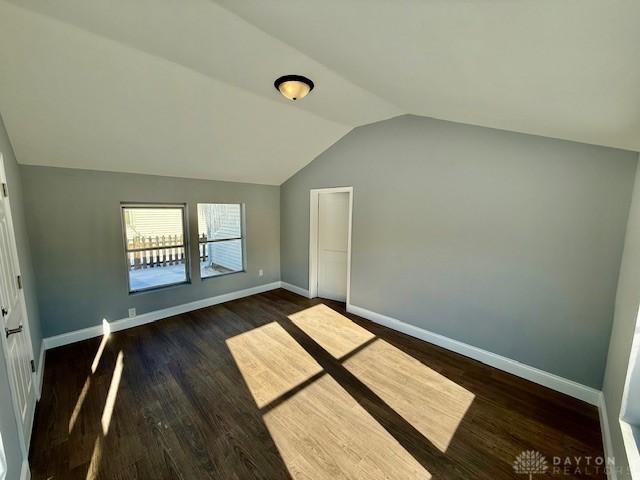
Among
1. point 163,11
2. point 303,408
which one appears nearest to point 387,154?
point 163,11

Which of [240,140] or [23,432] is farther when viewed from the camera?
[240,140]

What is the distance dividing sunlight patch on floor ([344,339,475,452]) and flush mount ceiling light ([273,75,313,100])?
2.64 metres

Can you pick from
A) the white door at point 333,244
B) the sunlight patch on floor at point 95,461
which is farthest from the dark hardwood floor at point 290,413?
the white door at point 333,244

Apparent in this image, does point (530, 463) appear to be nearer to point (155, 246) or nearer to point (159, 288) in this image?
point (159, 288)

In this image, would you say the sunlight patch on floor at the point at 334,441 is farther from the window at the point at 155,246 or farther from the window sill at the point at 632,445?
the window at the point at 155,246

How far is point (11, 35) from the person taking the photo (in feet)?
4.98

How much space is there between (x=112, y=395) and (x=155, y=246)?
2.06 meters

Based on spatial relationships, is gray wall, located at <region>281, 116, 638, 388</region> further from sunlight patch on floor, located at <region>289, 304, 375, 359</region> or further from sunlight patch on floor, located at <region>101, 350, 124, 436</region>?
sunlight patch on floor, located at <region>101, 350, 124, 436</region>

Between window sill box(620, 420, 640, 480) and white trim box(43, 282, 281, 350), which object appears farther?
white trim box(43, 282, 281, 350)

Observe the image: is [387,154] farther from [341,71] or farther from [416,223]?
Answer: [341,71]

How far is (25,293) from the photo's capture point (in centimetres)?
221

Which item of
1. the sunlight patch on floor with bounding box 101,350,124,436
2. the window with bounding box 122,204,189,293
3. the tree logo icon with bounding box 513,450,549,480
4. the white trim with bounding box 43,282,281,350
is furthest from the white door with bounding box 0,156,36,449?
the tree logo icon with bounding box 513,450,549,480

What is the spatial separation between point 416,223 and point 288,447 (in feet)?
8.44

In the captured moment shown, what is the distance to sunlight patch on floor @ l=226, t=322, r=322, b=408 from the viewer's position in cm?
236
